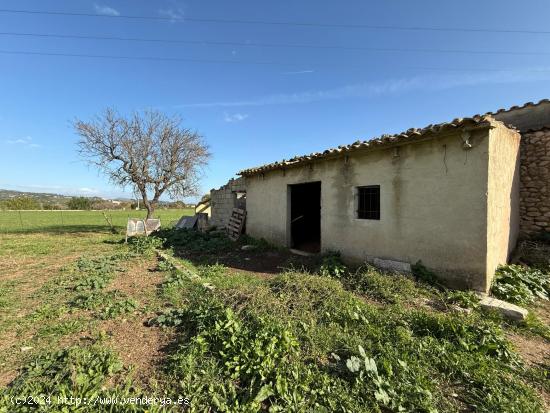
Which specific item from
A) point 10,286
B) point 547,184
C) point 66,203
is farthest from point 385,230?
point 66,203

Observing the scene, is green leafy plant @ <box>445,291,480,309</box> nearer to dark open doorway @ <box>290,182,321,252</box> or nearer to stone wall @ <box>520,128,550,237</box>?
stone wall @ <box>520,128,550,237</box>

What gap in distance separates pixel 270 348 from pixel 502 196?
6.02 m

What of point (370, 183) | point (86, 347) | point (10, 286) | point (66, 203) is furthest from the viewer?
point (66, 203)

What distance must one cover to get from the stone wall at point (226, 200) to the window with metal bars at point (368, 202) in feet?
22.7

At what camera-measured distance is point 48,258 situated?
9.34 m

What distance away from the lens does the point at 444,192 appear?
18.1 ft

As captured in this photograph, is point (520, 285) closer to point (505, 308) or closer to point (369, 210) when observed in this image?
point (505, 308)

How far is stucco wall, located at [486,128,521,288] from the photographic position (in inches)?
203

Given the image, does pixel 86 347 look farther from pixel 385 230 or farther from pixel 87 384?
pixel 385 230

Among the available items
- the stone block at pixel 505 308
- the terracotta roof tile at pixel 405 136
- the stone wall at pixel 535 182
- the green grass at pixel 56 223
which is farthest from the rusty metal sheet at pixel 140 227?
the stone wall at pixel 535 182

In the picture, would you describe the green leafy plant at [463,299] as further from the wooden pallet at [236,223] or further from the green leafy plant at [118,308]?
the wooden pallet at [236,223]

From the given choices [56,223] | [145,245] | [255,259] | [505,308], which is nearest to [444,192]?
[505,308]

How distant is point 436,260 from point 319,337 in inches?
137

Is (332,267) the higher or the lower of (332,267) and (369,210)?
the lower
